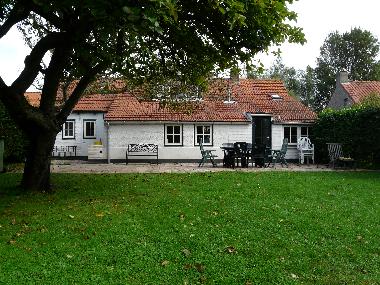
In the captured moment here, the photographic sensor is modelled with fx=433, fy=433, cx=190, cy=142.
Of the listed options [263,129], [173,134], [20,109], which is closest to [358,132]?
[263,129]

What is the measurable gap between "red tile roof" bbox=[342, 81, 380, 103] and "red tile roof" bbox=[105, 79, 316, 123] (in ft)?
35.9

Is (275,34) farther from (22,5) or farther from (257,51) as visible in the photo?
(22,5)

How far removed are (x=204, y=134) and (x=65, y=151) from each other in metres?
11.0

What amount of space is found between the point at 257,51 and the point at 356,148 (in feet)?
43.7

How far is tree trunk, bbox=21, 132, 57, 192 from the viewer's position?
11.7 metres

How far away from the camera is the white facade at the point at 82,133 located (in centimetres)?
3148

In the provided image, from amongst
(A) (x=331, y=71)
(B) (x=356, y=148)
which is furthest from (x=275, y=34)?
(A) (x=331, y=71)

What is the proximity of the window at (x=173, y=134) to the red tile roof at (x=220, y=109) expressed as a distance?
68 cm

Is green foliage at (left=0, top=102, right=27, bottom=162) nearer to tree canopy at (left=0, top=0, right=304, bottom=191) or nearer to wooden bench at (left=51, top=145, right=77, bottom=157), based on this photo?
tree canopy at (left=0, top=0, right=304, bottom=191)

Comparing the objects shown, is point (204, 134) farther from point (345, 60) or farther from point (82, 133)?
point (345, 60)

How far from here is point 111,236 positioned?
23.4 feet

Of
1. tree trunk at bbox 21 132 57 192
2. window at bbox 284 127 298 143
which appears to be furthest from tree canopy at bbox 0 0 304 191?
window at bbox 284 127 298 143

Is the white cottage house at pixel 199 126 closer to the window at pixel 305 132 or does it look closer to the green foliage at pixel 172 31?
the window at pixel 305 132

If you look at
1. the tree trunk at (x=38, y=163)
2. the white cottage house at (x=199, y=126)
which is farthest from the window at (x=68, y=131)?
the tree trunk at (x=38, y=163)
